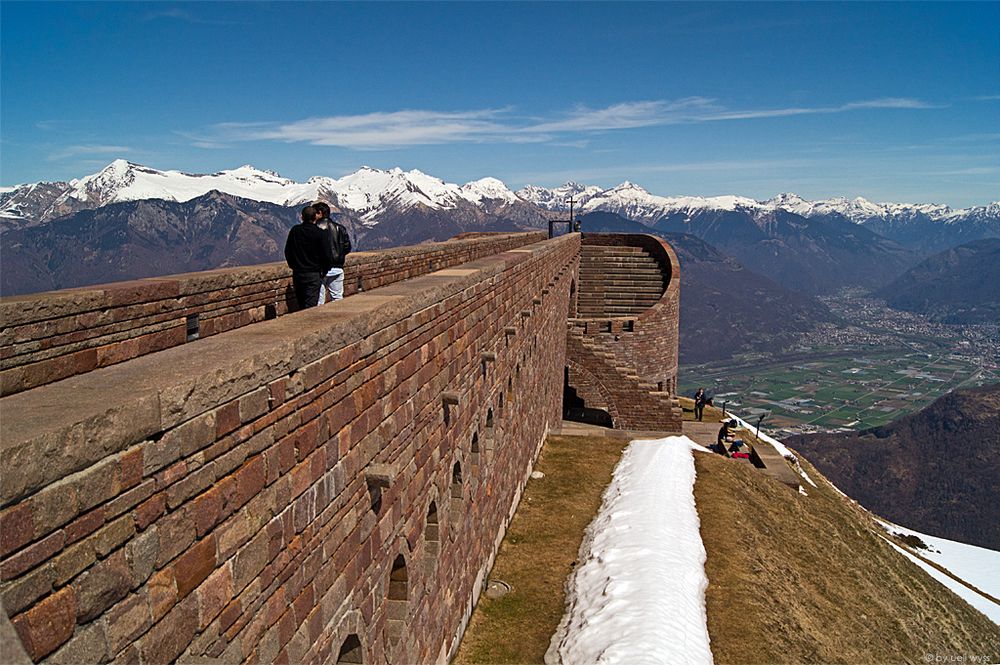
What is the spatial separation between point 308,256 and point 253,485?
540cm

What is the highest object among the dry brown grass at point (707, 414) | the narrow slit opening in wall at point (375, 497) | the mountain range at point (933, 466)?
the narrow slit opening in wall at point (375, 497)

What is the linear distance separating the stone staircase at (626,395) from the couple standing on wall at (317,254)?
582 inches

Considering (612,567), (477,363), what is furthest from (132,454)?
(612,567)

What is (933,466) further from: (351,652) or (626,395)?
(351,652)

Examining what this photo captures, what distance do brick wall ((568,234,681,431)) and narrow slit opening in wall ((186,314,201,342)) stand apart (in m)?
16.3

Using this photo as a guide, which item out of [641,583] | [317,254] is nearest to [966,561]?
[641,583]

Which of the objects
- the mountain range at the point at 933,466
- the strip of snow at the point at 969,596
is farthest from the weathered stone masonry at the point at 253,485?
the mountain range at the point at 933,466

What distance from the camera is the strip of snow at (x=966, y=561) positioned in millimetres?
29922

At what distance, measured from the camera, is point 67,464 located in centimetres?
237

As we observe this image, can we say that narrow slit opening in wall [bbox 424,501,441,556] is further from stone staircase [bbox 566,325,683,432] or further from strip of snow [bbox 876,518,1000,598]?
strip of snow [bbox 876,518,1000,598]

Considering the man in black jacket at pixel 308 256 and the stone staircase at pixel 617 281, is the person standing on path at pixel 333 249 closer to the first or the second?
the man in black jacket at pixel 308 256

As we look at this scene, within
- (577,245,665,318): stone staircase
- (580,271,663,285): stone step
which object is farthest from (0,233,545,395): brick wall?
(580,271,663,285): stone step

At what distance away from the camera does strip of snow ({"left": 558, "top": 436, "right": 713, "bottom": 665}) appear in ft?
29.2

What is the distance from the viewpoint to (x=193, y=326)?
25.0 ft
